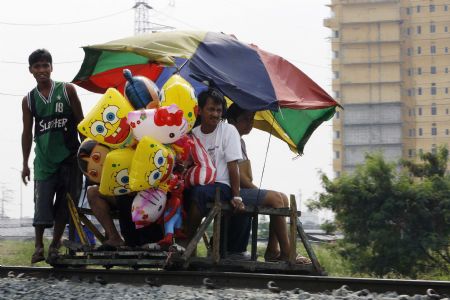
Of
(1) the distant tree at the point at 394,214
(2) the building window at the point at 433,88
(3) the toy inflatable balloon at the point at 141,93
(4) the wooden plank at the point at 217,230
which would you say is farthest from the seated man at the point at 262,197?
(2) the building window at the point at 433,88

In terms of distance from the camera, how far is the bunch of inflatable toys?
770cm

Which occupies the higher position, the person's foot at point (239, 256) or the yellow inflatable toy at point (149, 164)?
the yellow inflatable toy at point (149, 164)

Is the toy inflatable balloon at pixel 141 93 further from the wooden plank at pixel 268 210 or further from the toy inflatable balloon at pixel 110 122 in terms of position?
the wooden plank at pixel 268 210

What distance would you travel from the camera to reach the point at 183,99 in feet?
26.0

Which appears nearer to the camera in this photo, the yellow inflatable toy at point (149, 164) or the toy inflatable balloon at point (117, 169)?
the yellow inflatable toy at point (149, 164)

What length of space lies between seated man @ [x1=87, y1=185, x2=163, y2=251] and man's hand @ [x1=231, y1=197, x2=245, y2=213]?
77cm

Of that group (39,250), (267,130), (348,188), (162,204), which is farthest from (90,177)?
(348,188)

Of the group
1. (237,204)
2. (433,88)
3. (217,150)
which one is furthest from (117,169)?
(433,88)

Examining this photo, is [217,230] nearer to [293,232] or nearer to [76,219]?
[293,232]

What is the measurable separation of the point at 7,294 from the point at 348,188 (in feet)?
120

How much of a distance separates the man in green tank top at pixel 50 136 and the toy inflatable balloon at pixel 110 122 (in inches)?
40.2

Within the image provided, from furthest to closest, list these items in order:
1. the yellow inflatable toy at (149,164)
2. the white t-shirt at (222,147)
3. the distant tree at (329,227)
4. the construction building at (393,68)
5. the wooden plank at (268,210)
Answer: the construction building at (393,68) → the distant tree at (329,227) → the white t-shirt at (222,147) → the wooden plank at (268,210) → the yellow inflatable toy at (149,164)

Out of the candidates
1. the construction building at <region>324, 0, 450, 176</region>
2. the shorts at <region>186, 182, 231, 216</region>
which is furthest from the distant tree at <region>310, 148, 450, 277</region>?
the construction building at <region>324, 0, 450, 176</region>

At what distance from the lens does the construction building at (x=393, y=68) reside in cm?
14225
